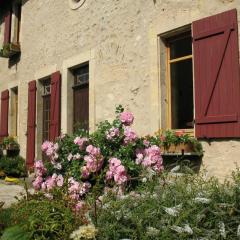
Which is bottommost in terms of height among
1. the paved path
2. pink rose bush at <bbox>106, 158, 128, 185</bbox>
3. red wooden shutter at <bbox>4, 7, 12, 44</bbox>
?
the paved path

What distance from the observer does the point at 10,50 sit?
1216 centimetres

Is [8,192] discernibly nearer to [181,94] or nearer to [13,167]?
[13,167]

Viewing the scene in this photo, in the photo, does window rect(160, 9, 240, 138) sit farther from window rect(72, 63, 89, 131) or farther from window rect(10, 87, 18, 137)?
window rect(10, 87, 18, 137)

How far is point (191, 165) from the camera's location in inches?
232

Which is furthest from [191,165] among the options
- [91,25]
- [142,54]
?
[91,25]

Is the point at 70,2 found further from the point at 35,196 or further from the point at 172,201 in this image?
the point at 172,201

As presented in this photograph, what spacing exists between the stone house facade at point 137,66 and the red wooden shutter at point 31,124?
32mm

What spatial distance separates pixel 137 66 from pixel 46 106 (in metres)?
4.28

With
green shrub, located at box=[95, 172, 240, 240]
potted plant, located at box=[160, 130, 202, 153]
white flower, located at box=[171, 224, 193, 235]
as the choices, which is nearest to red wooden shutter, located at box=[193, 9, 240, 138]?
potted plant, located at box=[160, 130, 202, 153]

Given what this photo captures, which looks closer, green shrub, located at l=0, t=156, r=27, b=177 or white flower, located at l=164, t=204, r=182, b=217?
white flower, located at l=164, t=204, r=182, b=217

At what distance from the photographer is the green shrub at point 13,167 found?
36.5 feet

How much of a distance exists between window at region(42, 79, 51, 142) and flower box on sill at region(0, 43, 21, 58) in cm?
178

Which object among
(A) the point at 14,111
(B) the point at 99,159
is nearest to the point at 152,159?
(B) the point at 99,159

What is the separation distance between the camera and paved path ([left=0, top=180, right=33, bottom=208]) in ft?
24.5
